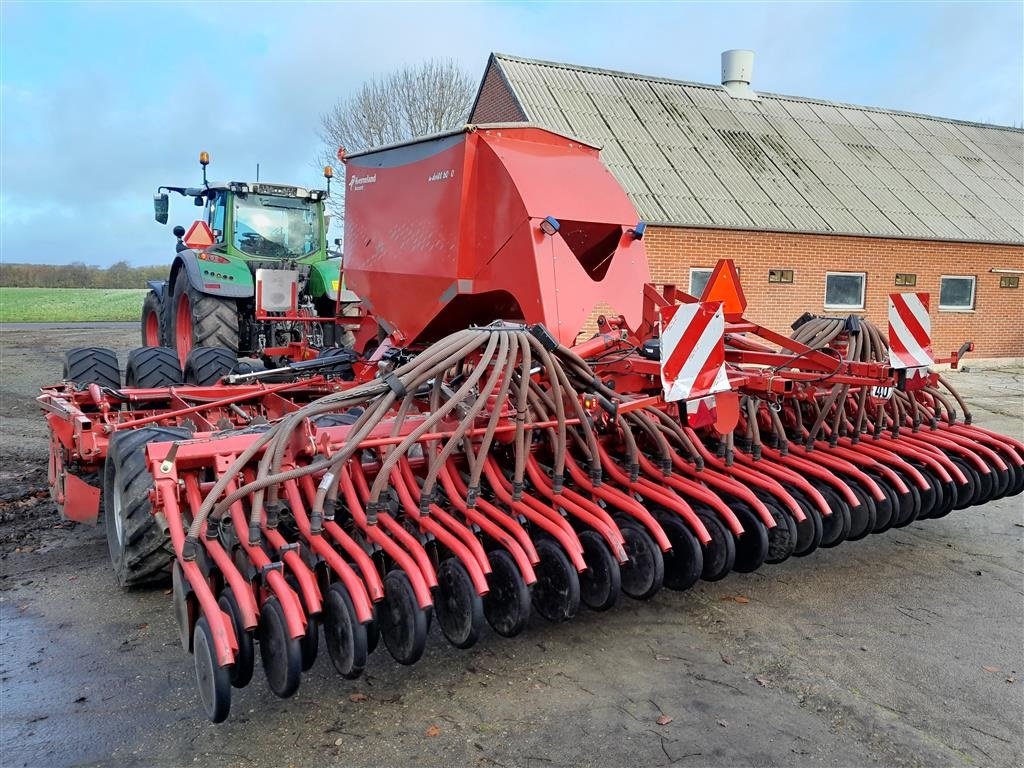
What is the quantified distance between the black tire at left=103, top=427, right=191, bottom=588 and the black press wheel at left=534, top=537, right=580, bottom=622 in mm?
1695

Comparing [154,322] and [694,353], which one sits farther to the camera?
[154,322]

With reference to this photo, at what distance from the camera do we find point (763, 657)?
11.3ft

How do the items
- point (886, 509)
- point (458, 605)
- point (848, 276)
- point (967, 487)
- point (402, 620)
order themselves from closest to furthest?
point (402, 620)
point (458, 605)
point (886, 509)
point (967, 487)
point (848, 276)

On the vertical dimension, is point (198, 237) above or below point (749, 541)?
above

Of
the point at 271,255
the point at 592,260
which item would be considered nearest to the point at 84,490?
the point at 592,260

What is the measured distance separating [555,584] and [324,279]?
609 centimetres

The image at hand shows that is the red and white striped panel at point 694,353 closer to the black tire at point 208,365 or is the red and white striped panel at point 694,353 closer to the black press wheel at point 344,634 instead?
the black press wheel at point 344,634

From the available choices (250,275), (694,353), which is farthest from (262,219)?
(694,353)

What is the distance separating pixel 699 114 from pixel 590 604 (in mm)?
14109

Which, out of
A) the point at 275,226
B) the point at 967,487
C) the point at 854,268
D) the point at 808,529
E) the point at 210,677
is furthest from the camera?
the point at 854,268

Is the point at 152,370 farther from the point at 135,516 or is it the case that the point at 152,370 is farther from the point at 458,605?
the point at 458,605

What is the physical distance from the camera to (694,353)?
3725 mm

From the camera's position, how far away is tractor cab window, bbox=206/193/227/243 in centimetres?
900

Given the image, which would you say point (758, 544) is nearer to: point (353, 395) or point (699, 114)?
point (353, 395)
